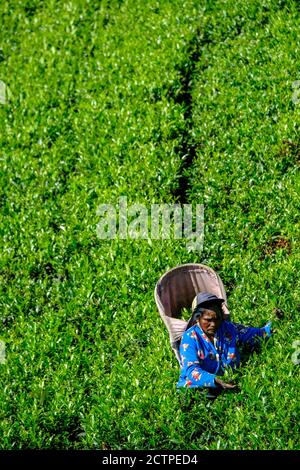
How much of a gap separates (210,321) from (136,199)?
3.09 metres

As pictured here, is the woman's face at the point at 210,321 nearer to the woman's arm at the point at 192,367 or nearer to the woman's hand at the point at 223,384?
the woman's arm at the point at 192,367

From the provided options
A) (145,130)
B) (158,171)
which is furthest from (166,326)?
(145,130)

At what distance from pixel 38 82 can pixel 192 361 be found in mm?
6798

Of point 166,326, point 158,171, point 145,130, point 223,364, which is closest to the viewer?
point 223,364

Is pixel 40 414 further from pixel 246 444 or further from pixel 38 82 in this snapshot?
pixel 38 82

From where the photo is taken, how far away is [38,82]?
1260 centimetres

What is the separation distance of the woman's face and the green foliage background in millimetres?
488

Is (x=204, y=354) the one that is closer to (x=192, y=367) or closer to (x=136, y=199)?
(x=192, y=367)

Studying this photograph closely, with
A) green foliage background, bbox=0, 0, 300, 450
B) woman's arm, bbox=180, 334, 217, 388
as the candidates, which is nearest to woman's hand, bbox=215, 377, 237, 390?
woman's arm, bbox=180, 334, 217, 388

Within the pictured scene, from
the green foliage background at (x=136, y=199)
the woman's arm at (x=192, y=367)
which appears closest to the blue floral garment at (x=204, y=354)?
the woman's arm at (x=192, y=367)

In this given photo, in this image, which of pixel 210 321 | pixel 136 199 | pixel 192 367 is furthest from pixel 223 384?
pixel 136 199

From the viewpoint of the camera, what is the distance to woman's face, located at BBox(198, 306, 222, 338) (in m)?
7.20

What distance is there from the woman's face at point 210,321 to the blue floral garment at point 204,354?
5cm

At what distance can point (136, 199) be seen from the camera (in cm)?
996
